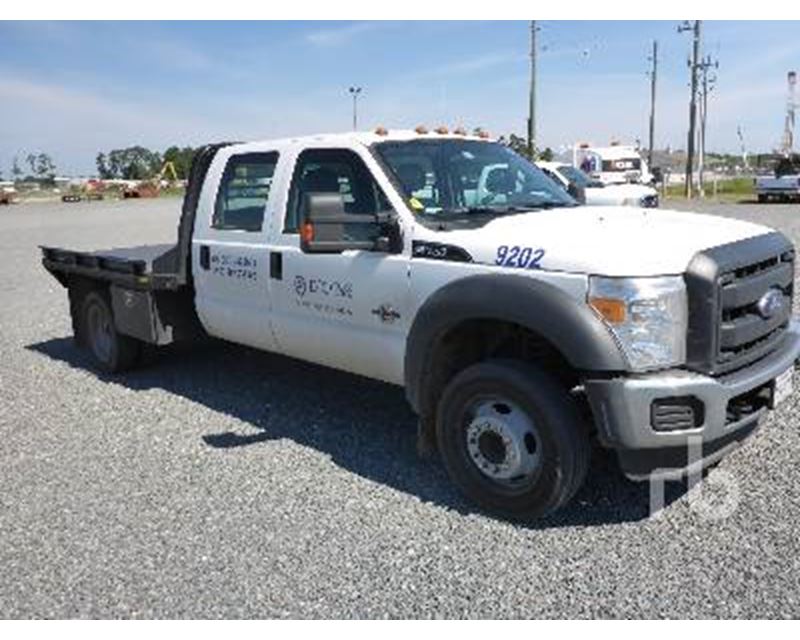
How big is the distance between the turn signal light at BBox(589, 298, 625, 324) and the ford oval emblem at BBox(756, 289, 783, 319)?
84 cm

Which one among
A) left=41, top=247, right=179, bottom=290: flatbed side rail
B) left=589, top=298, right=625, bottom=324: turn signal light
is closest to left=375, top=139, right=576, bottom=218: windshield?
left=589, top=298, right=625, bottom=324: turn signal light

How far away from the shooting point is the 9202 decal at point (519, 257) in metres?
3.89

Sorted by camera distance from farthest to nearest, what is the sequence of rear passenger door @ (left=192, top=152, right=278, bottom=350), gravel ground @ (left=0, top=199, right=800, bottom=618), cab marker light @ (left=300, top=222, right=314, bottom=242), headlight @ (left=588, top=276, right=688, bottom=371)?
1. rear passenger door @ (left=192, top=152, right=278, bottom=350)
2. cab marker light @ (left=300, top=222, right=314, bottom=242)
3. headlight @ (left=588, top=276, right=688, bottom=371)
4. gravel ground @ (left=0, top=199, right=800, bottom=618)

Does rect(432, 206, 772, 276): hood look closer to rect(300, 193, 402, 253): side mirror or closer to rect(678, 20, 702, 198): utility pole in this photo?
rect(300, 193, 402, 253): side mirror

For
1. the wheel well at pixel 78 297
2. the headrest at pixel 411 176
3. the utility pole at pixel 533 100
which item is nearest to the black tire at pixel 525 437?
the headrest at pixel 411 176

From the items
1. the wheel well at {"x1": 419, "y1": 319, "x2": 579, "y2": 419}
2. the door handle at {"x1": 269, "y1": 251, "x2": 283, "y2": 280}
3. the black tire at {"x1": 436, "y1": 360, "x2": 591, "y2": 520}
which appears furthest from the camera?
the door handle at {"x1": 269, "y1": 251, "x2": 283, "y2": 280}

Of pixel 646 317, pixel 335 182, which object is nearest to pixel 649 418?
pixel 646 317

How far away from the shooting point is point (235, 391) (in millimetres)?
6453

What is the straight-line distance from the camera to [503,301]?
388 centimetres

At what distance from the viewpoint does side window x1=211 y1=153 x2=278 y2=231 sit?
549 cm

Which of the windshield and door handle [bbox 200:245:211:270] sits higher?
the windshield

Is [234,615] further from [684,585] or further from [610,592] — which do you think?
[684,585]

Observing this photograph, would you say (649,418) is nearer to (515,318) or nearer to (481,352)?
(515,318)
